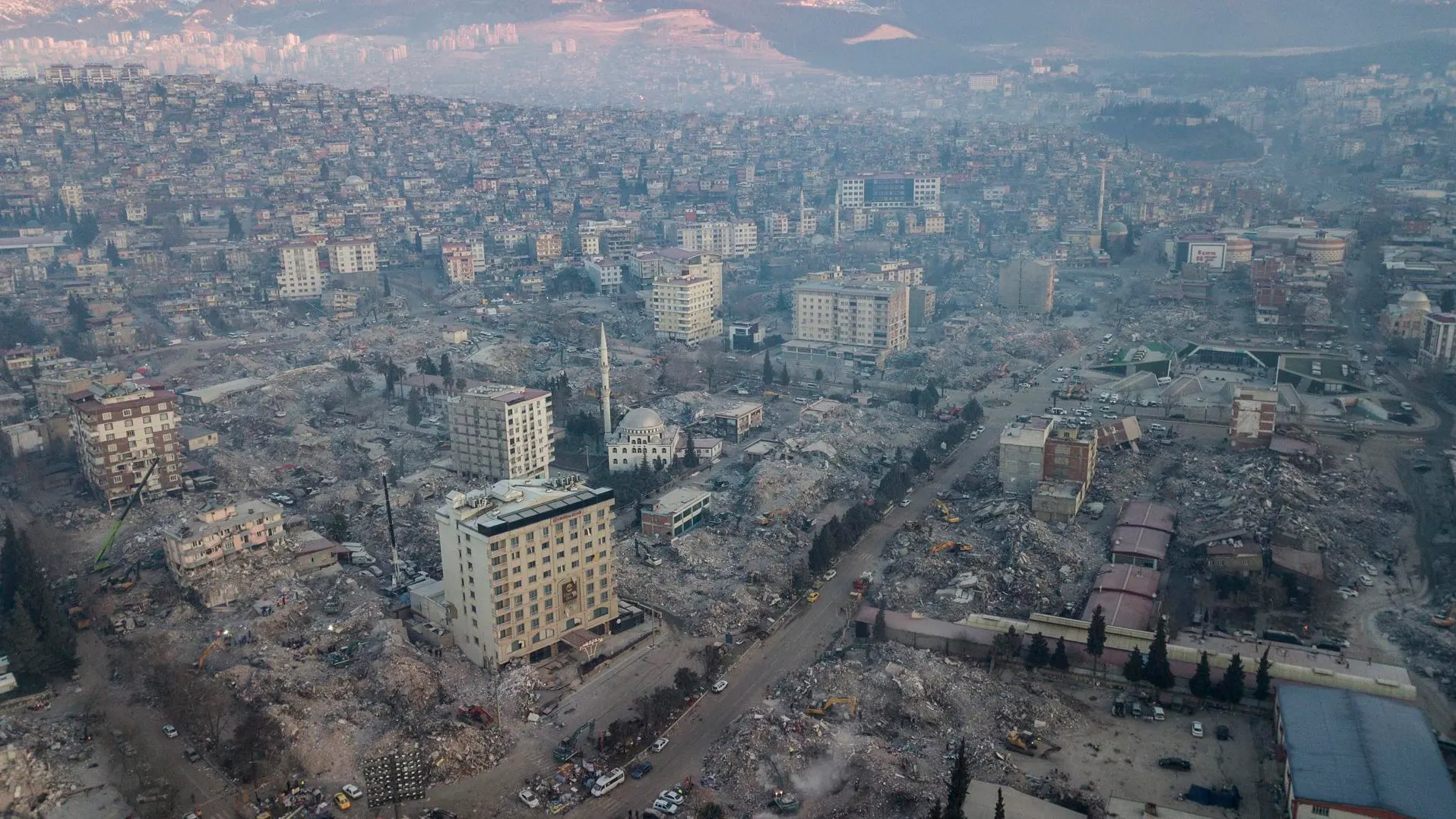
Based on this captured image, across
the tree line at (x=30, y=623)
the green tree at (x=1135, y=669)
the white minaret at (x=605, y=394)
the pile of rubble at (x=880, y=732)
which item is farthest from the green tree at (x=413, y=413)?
the green tree at (x=1135, y=669)

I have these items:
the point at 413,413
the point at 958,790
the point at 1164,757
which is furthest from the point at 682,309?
the point at 958,790

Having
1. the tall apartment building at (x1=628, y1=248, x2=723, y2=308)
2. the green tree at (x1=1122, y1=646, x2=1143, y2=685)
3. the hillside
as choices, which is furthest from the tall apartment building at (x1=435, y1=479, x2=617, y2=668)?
the hillside

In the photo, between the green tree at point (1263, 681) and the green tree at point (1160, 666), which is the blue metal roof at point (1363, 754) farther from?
the green tree at point (1160, 666)

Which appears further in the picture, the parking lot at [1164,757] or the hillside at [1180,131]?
the hillside at [1180,131]

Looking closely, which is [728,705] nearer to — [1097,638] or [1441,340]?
[1097,638]

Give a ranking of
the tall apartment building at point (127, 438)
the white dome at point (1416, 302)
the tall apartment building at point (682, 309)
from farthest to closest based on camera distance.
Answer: the tall apartment building at point (682, 309) < the white dome at point (1416, 302) < the tall apartment building at point (127, 438)

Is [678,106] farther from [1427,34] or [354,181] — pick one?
[1427,34]

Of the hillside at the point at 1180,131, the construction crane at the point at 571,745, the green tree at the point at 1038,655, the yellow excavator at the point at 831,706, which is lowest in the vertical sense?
the construction crane at the point at 571,745

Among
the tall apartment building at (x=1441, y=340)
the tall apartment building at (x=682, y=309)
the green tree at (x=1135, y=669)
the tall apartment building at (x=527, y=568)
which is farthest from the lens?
the tall apartment building at (x=682, y=309)

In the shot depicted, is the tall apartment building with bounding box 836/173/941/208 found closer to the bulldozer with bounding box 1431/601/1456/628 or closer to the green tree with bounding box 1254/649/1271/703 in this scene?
the bulldozer with bounding box 1431/601/1456/628
